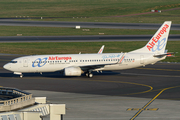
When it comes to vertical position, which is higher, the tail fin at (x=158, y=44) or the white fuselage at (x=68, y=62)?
the tail fin at (x=158, y=44)

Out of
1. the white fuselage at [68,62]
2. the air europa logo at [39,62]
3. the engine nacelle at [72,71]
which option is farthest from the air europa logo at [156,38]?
the air europa logo at [39,62]

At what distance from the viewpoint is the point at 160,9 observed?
188875 mm

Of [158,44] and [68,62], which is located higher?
[158,44]

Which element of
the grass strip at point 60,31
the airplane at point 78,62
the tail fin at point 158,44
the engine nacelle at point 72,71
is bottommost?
the engine nacelle at point 72,71

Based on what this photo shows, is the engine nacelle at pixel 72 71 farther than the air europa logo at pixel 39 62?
No

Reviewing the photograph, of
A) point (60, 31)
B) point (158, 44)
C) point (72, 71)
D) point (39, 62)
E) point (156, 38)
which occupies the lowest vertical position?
point (72, 71)

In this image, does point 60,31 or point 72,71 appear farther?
point 60,31

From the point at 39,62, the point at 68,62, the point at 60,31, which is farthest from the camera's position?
the point at 60,31

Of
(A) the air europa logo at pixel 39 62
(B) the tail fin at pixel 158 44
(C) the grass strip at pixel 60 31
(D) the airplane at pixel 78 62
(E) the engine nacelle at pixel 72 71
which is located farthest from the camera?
(C) the grass strip at pixel 60 31

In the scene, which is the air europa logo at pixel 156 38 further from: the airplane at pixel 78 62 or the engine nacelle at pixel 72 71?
the engine nacelle at pixel 72 71

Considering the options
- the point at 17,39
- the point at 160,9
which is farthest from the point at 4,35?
the point at 160,9

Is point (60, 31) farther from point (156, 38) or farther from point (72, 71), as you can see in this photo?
point (72, 71)

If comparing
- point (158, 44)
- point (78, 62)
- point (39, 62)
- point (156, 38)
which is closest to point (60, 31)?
point (39, 62)

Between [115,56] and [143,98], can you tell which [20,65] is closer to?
[115,56]
